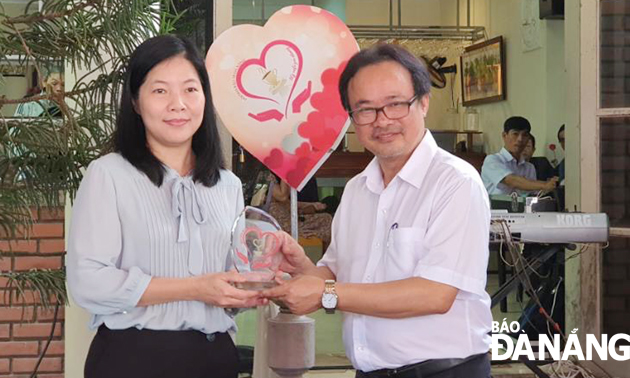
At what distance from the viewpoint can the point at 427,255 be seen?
1.80 meters

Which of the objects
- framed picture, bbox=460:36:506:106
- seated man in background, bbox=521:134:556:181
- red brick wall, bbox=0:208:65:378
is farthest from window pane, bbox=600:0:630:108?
framed picture, bbox=460:36:506:106

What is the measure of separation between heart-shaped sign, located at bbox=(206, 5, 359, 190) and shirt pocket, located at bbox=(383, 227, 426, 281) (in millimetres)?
1475

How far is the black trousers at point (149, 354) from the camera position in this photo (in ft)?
5.91

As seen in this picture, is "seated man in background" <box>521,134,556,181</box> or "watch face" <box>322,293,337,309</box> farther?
"seated man in background" <box>521,134,556,181</box>

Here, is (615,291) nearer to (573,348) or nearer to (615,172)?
(573,348)

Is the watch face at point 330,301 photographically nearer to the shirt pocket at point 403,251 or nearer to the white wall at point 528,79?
the shirt pocket at point 403,251

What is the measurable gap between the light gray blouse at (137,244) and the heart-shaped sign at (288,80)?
4.68ft

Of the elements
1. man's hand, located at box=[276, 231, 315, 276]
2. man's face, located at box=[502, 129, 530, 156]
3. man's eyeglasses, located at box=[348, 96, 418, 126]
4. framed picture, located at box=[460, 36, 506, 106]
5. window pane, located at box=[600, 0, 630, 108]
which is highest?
framed picture, located at box=[460, 36, 506, 106]

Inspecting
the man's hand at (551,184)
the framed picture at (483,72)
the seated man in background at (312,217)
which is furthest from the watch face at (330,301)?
the framed picture at (483,72)

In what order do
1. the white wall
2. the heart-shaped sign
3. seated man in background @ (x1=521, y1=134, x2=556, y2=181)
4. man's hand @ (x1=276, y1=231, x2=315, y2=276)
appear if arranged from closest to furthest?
1. man's hand @ (x1=276, y1=231, x2=315, y2=276)
2. the heart-shaped sign
3. seated man in background @ (x1=521, y1=134, x2=556, y2=181)
4. the white wall

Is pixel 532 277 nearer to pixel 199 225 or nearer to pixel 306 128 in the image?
pixel 306 128

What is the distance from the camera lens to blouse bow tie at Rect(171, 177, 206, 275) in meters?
1.83

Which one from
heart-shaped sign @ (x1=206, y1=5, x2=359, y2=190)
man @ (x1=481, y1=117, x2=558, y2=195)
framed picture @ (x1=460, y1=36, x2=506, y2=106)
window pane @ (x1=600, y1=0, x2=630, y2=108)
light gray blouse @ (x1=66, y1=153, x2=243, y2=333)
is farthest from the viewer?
framed picture @ (x1=460, y1=36, x2=506, y2=106)

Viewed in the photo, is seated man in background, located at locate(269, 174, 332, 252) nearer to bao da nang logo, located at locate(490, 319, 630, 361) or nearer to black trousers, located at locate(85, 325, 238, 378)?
bao da nang logo, located at locate(490, 319, 630, 361)
